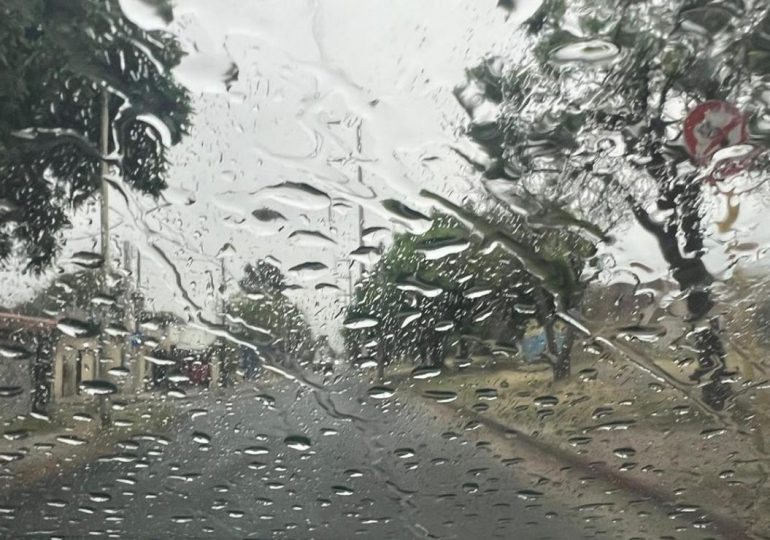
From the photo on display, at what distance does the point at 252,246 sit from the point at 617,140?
228 cm

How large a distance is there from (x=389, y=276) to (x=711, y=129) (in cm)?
211

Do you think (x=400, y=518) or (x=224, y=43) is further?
(x=224, y=43)

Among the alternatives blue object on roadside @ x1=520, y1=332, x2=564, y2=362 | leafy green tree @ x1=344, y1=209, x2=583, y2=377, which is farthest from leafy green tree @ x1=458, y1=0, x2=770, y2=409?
blue object on roadside @ x1=520, y1=332, x2=564, y2=362

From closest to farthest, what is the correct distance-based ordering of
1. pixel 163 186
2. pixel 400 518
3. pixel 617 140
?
1. pixel 400 518
2. pixel 163 186
3. pixel 617 140

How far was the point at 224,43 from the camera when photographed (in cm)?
411

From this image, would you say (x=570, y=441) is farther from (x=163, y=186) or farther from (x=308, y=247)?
(x=163, y=186)

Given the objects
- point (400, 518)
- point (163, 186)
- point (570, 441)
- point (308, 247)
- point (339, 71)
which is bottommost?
point (400, 518)

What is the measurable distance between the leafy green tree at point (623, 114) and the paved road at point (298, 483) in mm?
1417

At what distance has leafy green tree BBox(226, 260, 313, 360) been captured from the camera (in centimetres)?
418

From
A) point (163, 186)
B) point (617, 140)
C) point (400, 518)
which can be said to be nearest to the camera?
point (400, 518)

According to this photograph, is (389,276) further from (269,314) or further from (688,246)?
(688,246)

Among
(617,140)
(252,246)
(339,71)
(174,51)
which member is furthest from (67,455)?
(617,140)

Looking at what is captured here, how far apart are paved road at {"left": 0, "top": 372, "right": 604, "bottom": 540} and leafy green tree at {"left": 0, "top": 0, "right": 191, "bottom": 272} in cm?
127

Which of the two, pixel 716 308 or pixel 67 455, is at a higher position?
pixel 716 308
